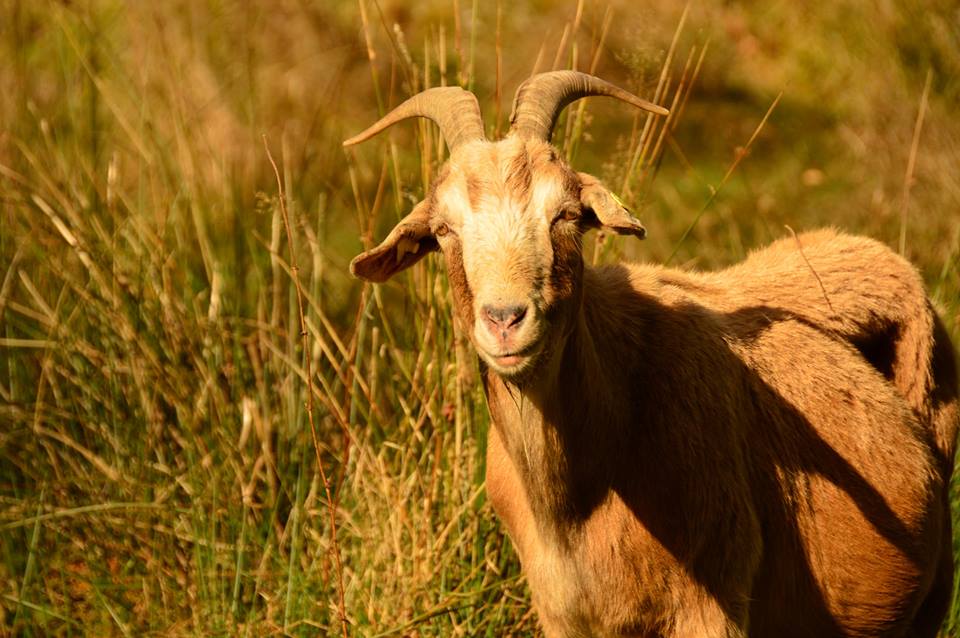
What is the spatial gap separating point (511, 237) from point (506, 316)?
35 centimetres

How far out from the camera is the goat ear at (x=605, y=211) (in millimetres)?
4410

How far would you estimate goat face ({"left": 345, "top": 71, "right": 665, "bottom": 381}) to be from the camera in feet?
14.1

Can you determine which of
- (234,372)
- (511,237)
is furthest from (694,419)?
(234,372)

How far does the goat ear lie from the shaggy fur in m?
0.01

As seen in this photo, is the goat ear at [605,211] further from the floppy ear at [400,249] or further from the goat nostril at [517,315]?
the floppy ear at [400,249]

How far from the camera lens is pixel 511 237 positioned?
4469mm

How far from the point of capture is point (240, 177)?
321 inches

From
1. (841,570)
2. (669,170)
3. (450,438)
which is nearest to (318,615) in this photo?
(450,438)

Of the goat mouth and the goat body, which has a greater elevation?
the goat mouth

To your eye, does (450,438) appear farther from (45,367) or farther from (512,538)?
(45,367)

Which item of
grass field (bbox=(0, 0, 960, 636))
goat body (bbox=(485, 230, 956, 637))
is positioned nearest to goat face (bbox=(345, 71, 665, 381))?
goat body (bbox=(485, 230, 956, 637))

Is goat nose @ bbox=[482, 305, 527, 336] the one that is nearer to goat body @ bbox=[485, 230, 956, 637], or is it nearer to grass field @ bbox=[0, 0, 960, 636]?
goat body @ bbox=[485, 230, 956, 637]

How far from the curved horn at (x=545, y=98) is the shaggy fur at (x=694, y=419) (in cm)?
13

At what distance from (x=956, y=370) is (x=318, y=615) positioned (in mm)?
2963
